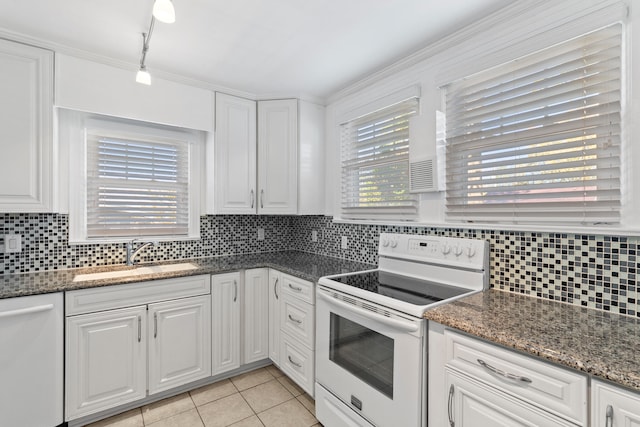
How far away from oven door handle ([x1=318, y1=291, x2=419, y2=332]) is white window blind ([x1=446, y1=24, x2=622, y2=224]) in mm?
808

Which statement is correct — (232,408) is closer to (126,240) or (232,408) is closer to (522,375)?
(126,240)

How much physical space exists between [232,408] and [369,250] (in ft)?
4.90

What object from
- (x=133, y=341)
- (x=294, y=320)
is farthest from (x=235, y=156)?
(x=133, y=341)

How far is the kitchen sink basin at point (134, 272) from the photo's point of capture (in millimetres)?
2020

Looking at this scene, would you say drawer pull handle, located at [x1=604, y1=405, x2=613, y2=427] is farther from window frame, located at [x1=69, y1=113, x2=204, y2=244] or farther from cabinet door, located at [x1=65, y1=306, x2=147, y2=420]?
window frame, located at [x1=69, y1=113, x2=204, y2=244]

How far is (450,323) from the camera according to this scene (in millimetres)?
1226

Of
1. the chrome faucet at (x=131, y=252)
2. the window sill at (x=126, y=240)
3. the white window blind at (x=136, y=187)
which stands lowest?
the chrome faucet at (x=131, y=252)

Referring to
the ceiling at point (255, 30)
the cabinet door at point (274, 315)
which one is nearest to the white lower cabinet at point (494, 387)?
the cabinet door at point (274, 315)

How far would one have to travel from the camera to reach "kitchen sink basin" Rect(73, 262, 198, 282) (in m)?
2.02

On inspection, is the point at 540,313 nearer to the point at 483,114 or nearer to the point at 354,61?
the point at 483,114

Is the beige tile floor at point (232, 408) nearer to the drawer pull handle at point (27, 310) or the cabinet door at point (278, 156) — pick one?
the drawer pull handle at point (27, 310)

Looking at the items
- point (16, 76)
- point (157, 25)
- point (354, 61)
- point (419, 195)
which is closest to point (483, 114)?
point (419, 195)

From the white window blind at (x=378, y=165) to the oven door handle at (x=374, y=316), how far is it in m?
0.82

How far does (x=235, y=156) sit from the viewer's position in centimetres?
275
